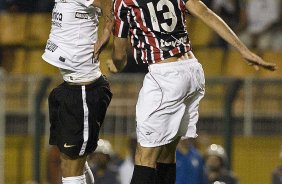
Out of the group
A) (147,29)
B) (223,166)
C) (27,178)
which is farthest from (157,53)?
(27,178)

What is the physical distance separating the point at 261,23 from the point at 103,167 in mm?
3939

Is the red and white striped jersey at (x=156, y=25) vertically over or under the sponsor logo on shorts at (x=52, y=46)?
over

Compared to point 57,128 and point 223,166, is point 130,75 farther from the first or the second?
point 57,128

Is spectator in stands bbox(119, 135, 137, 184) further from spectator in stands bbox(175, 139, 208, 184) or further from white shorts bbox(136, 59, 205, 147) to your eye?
white shorts bbox(136, 59, 205, 147)

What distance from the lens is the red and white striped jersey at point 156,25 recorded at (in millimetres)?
7543

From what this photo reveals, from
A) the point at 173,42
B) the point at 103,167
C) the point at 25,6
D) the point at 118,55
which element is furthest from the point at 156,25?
the point at 25,6

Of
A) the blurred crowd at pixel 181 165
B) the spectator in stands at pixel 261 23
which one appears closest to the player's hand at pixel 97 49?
the blurred crowd at pixel 181 165

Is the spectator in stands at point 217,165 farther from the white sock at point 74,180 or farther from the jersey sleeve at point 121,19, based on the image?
the jersey sleeve at point 121,19

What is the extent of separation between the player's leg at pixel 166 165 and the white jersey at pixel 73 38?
0.88m

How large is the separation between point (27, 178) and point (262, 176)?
9.13 feet

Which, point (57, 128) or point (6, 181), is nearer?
point (57, 128)

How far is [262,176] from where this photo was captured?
486 inches

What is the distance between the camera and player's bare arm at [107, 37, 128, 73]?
25.5ft

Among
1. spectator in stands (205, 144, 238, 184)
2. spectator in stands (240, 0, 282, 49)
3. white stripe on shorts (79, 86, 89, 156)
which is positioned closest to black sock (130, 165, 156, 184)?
white stripe on shorts (79, 86, 89, 156)
